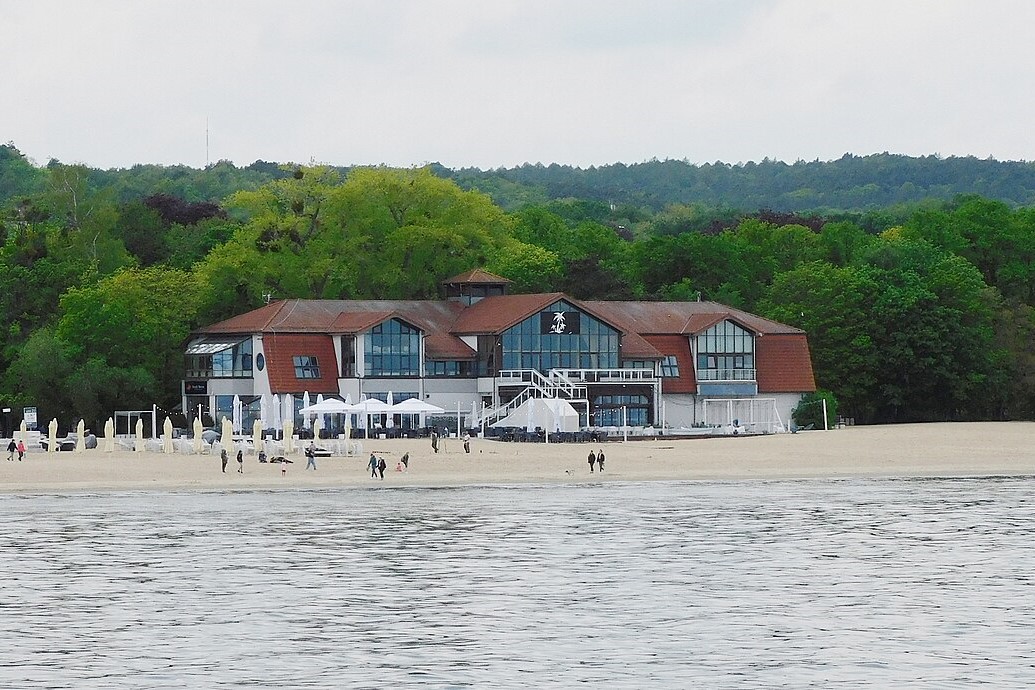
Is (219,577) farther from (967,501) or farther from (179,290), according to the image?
(179,290)

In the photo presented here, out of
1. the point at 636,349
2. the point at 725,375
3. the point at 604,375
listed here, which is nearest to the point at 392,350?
the point at 604,375

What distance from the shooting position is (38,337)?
8056 cm

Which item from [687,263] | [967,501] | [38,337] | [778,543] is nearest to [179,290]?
[38,337]

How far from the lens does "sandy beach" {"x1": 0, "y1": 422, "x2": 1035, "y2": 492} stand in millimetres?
59938

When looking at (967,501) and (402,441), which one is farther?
(402,441)

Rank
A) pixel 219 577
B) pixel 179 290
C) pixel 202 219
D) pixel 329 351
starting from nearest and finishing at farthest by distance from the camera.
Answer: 1. pixel 219 577
2. pixel 329 351
3. pixel 179 290
4. pixel 202 219

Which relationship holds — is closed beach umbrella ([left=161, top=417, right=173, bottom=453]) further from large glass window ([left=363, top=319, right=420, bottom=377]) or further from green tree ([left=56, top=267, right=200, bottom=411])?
large glass window ([left=363, top=319, right=420, bottom=377])

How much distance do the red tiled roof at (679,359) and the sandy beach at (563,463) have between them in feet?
23.9

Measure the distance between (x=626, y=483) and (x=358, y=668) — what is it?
115 ft

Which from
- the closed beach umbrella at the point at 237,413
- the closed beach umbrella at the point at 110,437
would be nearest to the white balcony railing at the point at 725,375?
the closed beach umbrella at the point at 237,413

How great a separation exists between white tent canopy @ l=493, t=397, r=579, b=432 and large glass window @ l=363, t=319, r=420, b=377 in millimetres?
6945

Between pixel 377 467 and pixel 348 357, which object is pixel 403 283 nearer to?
pixel 348 357

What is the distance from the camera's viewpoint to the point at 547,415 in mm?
77312

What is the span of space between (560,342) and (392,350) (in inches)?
307
